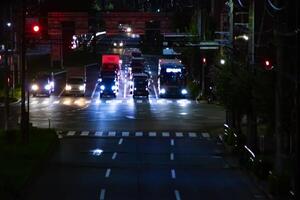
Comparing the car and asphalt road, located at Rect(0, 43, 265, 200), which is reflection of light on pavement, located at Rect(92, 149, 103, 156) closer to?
asphalt road, located at Rect(0, 43, 265, 200)

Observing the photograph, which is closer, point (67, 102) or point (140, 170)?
point (140, 170)

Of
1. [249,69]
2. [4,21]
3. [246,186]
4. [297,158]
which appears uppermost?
[4,21]

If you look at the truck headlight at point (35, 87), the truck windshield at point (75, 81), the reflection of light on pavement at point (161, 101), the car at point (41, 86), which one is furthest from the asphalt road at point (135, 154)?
the truck windshield at point (75, 81)

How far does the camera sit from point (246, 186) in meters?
30.7

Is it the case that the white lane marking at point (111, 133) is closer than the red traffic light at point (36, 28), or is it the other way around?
the red traffic light at point (36, 28)

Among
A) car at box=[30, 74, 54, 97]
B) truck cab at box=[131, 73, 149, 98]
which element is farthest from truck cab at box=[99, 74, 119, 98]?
car at box=[30, 74, 54, 97]

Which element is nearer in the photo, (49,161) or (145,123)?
(49,161)

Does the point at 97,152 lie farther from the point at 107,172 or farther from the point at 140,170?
the point at 107,172

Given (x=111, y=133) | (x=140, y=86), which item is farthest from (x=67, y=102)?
(x=111, y=133)

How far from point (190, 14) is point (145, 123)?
60.4m

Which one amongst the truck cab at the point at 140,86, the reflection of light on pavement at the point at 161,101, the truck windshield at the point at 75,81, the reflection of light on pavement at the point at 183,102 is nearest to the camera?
the reflection of light on pavement at the point at 183,102

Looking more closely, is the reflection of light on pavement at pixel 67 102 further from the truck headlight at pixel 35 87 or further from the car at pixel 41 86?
the truck headlight at pixel 35 87

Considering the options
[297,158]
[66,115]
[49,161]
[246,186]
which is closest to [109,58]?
[66,115]

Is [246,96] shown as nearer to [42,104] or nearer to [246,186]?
[246,186]
